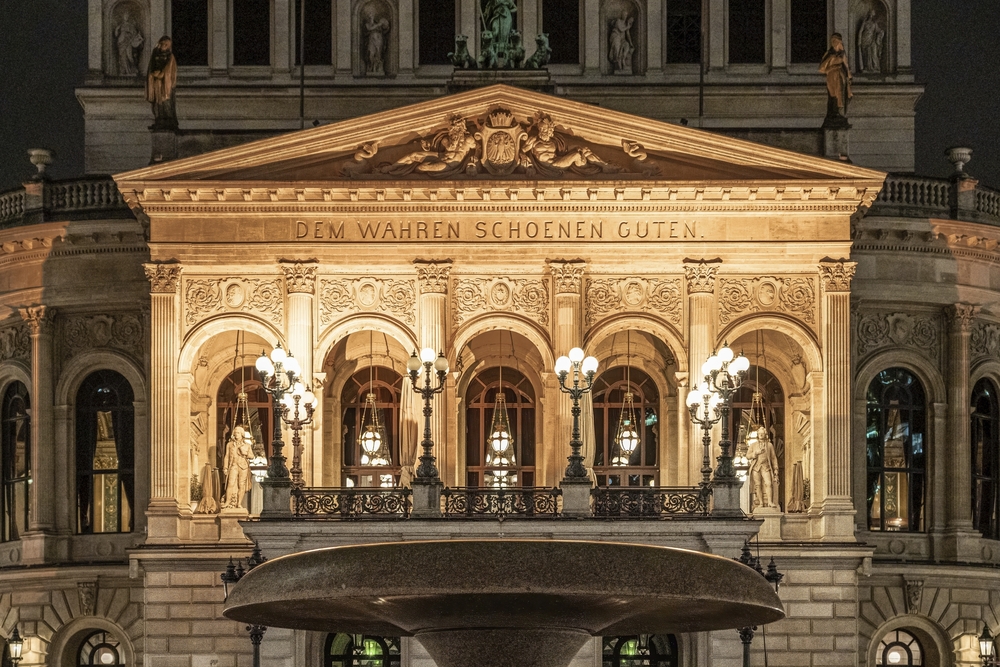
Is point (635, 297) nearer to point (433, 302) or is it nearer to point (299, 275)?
point (433, 302)

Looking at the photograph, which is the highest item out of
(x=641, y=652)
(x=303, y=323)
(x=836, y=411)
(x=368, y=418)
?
(x=303, y=323)

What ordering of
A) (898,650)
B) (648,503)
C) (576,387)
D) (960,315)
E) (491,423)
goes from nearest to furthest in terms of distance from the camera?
(576,387) → (648,503) → (491,423) → (898,650) → (960,315)

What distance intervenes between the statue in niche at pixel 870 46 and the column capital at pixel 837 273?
10.3 meters

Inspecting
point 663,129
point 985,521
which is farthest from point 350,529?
point 985,521

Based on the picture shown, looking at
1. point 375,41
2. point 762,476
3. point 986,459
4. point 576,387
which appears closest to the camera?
point 576,387

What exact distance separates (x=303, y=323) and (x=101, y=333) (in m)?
6.96

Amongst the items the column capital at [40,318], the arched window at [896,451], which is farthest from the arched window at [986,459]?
the column capital at [40,318]

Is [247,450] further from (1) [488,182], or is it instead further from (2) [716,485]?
(2) [716,485]

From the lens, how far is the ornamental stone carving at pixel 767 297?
147 ft

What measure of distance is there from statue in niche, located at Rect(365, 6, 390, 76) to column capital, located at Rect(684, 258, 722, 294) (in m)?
11.9

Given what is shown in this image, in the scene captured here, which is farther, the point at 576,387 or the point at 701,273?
the point at 701,273

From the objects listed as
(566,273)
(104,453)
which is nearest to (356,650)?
(104,453)

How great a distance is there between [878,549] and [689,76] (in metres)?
12.6

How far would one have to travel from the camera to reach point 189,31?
53531mm
